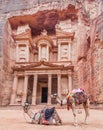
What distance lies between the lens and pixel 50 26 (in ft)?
114

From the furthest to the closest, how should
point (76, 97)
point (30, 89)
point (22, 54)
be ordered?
point (22, 54), point (30, 89), point (76, 97)

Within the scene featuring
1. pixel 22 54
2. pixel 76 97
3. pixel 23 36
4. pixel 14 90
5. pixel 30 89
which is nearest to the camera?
pixel 76 97

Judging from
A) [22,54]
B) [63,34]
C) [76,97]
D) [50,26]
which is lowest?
[76,97]

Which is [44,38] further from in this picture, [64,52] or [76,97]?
[76,97]

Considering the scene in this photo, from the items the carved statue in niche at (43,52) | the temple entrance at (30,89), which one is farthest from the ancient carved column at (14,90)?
the carved statue in niche at (43,52)

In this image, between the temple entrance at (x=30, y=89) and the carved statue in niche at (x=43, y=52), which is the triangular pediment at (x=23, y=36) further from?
the temple entrance at (x=30, y=89)

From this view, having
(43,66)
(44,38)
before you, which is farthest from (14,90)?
(44,38)

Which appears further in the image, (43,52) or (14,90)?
(43,52)

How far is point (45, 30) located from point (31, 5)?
13.5ft

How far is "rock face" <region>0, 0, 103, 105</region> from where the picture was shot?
2952 centimetres

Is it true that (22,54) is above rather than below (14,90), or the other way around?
above

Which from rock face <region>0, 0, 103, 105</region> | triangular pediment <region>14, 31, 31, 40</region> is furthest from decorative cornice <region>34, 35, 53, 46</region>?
triangular pediment <region>14, 31, 31, 40</region>

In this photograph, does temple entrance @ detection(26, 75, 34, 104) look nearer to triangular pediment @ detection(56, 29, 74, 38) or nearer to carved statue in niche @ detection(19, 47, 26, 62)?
carved statue in niche @ detection(19, 47, 26, 62)

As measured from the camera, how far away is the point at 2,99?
29047mm
